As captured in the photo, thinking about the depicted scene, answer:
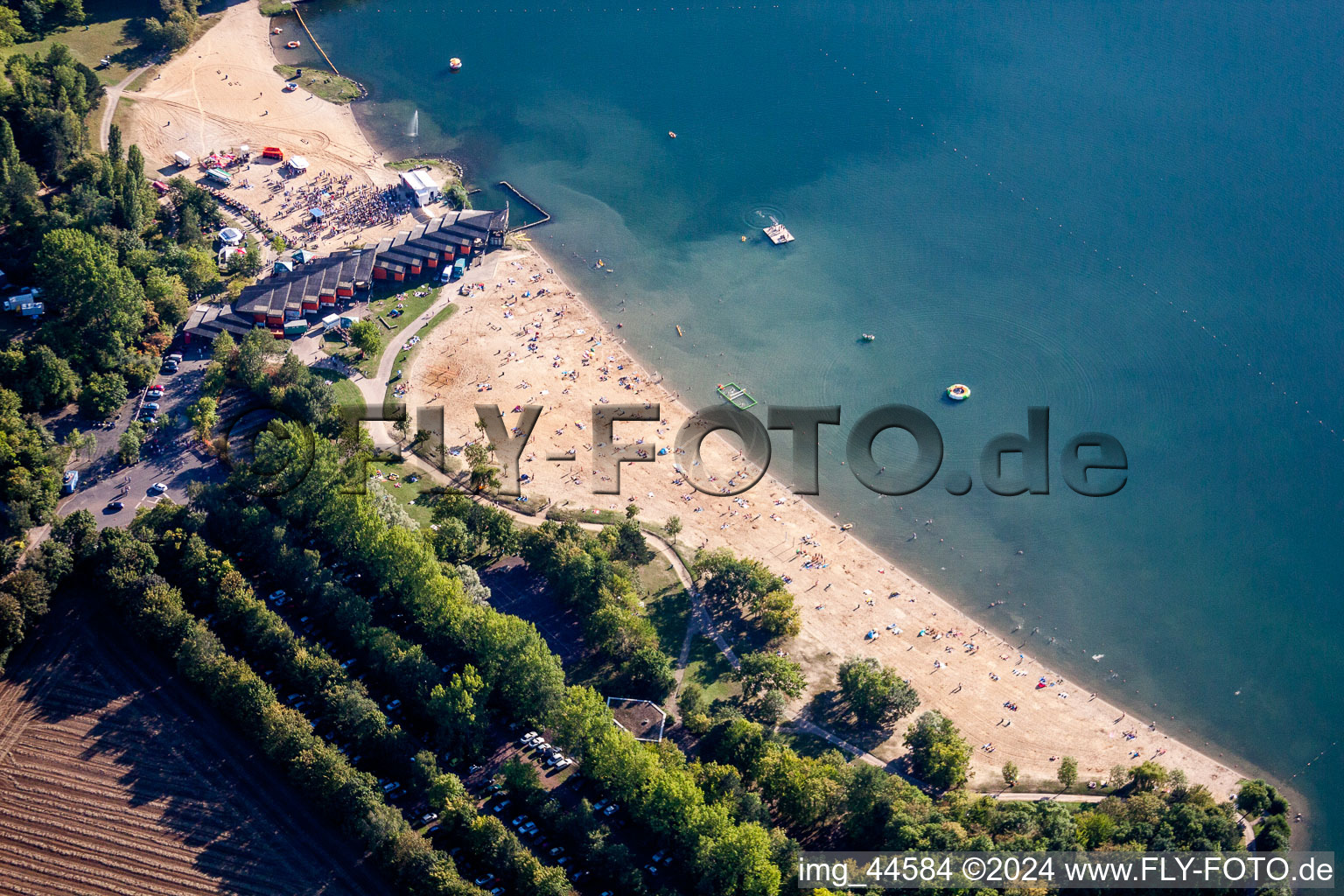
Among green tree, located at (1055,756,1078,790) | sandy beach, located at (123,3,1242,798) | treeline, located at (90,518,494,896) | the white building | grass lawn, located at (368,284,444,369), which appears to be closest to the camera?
treeline, located at (90,518,494,896)

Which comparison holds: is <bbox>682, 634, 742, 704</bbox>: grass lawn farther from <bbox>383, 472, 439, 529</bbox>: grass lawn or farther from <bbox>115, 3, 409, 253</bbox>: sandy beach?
<bbox>115, 3, 409, 253</bbox>: sandy beach

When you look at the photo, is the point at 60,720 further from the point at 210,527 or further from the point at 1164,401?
the point at 1164,401

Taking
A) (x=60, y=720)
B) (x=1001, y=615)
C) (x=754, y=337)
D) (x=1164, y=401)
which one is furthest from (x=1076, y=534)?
(x=60, y=720)

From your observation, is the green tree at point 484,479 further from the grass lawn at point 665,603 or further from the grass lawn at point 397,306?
the grass lawn at point 397,306

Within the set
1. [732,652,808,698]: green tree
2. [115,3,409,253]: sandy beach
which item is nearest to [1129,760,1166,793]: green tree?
[732,652,808,698]: green tree

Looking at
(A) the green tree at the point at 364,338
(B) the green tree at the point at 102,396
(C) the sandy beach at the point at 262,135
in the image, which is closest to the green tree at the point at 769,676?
(A) the green tree at the point at 364,338
